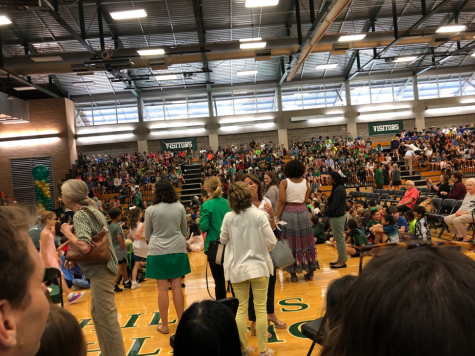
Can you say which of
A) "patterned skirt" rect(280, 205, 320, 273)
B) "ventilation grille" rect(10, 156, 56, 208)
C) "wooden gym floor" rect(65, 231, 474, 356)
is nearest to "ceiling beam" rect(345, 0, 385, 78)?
"wooden gym floor" rect(65, 231, 474, 356)

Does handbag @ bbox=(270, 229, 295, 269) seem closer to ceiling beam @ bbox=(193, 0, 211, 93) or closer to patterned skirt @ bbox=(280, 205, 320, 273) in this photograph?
patterned skirt @ bbox=(280, 205, 320, 273)

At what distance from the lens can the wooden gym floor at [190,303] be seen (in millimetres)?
3586

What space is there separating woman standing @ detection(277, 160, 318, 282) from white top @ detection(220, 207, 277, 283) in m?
1.84

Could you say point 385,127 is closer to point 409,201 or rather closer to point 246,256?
point 409,201

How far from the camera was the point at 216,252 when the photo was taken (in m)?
3.64

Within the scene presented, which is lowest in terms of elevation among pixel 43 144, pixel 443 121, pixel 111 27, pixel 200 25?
pixel 443 121

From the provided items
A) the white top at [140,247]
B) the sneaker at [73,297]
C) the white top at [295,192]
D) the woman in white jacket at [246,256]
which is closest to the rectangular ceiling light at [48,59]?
the white top at [140,247]

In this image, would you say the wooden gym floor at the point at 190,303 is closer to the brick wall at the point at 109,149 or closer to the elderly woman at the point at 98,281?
the elderly woman at the point at 98,281

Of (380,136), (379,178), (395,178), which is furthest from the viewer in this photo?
(380,136)

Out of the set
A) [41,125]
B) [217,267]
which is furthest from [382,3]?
[41,125]

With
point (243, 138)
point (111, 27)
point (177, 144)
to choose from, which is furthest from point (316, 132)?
point (111, 27)

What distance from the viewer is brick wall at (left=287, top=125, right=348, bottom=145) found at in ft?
77.3

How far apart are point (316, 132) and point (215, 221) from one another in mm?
20473

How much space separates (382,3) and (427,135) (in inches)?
324
